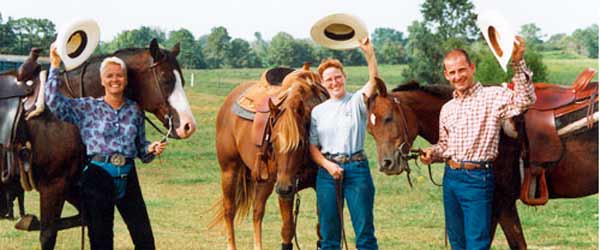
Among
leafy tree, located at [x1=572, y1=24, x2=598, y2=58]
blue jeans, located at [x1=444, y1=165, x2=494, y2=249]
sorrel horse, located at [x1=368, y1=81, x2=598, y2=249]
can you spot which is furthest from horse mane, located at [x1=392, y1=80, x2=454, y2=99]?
leafy tree, located at [x1=572, y1=24, x2=598, y2=58]

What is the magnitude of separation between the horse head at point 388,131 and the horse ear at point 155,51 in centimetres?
158

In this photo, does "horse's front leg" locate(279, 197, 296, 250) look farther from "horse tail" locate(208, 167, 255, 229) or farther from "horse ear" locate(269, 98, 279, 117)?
"horse tail" locate(208, 167, 255, 229)

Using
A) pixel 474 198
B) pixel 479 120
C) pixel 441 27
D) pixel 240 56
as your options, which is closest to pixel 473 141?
pixel 479 120

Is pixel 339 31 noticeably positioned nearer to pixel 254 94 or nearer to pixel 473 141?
pixel 473 141

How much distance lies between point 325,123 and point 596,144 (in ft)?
6.98

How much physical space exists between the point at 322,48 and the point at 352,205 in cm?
3965

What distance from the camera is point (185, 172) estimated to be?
755 inches

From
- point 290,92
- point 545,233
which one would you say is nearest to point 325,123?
point 290,92

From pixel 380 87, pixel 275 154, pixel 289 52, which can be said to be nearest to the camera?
pixel 380 87

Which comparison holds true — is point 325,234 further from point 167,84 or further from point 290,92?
point 167,84

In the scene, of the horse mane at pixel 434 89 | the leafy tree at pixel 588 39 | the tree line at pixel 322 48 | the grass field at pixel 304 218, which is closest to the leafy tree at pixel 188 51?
the tree line at pixel 322 48

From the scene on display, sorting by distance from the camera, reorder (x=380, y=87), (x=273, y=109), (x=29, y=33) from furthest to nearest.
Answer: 1. (x=29, y=33)
2. (x=273, y=109)
3. (x=380, y=87)

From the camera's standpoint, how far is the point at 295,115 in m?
6.45

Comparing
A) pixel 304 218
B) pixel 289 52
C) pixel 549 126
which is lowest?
pixel 304 218
